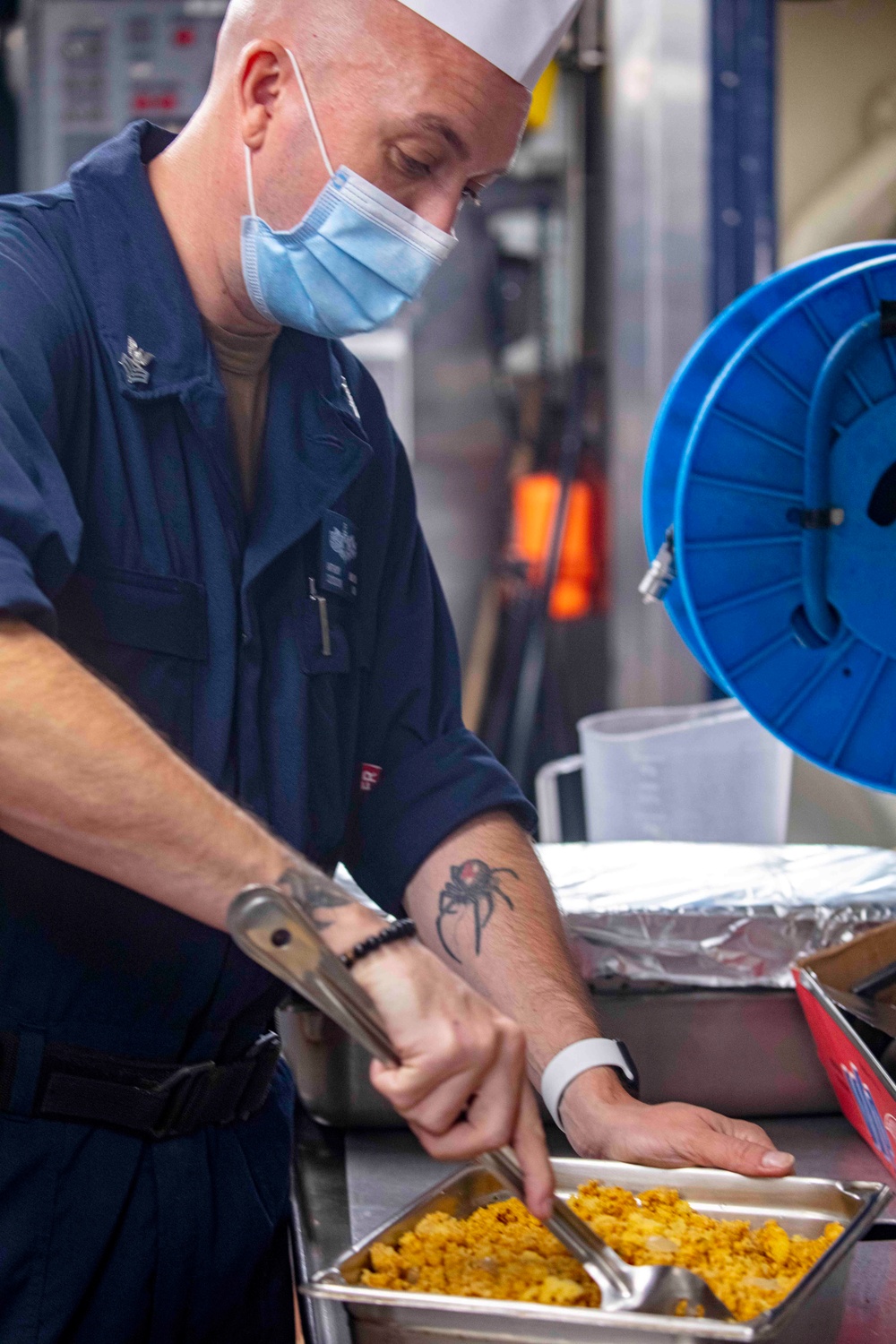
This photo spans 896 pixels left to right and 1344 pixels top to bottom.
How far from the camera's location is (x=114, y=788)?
73 centimetres

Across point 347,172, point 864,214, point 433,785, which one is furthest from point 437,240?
point 864,214

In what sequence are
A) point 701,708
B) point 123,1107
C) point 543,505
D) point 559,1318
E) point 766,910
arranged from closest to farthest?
1. point 559,1318
2. point 123,1107
3. point 766,910
4. point 701,708
5. point 543,505

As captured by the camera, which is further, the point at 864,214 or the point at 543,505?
the point at 543,505

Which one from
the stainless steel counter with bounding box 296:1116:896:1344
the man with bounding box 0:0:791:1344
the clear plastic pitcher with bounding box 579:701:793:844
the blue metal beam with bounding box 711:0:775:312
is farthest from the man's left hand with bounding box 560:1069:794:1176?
the blue metal beam with bounding box 711:0:775:312

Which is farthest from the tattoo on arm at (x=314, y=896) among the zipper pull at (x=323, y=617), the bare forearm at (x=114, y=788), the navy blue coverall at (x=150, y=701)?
the zipper pull at (x=323, y=617)

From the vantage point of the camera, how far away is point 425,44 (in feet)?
3.27

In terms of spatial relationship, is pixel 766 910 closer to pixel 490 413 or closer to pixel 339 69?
pixel 339 69

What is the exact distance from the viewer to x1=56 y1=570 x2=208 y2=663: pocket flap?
94 centimetres

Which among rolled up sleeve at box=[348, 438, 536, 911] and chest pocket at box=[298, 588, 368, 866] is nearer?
chest pocket at box=[298, 588, 368, 866]

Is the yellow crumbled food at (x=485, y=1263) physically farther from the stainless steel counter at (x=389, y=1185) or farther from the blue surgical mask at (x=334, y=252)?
the blue surgical mask at (x=334, y=252)

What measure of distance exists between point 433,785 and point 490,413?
309cm

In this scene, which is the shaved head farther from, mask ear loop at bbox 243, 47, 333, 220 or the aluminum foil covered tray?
the aluminum foil covered tray

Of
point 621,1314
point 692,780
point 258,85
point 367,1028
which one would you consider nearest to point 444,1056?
point 367,1028

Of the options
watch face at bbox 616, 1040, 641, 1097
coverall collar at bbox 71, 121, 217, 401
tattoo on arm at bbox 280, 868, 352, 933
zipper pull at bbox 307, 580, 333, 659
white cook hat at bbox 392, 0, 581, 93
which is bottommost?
watch face at bbox 616, 1040, 641, 1097
